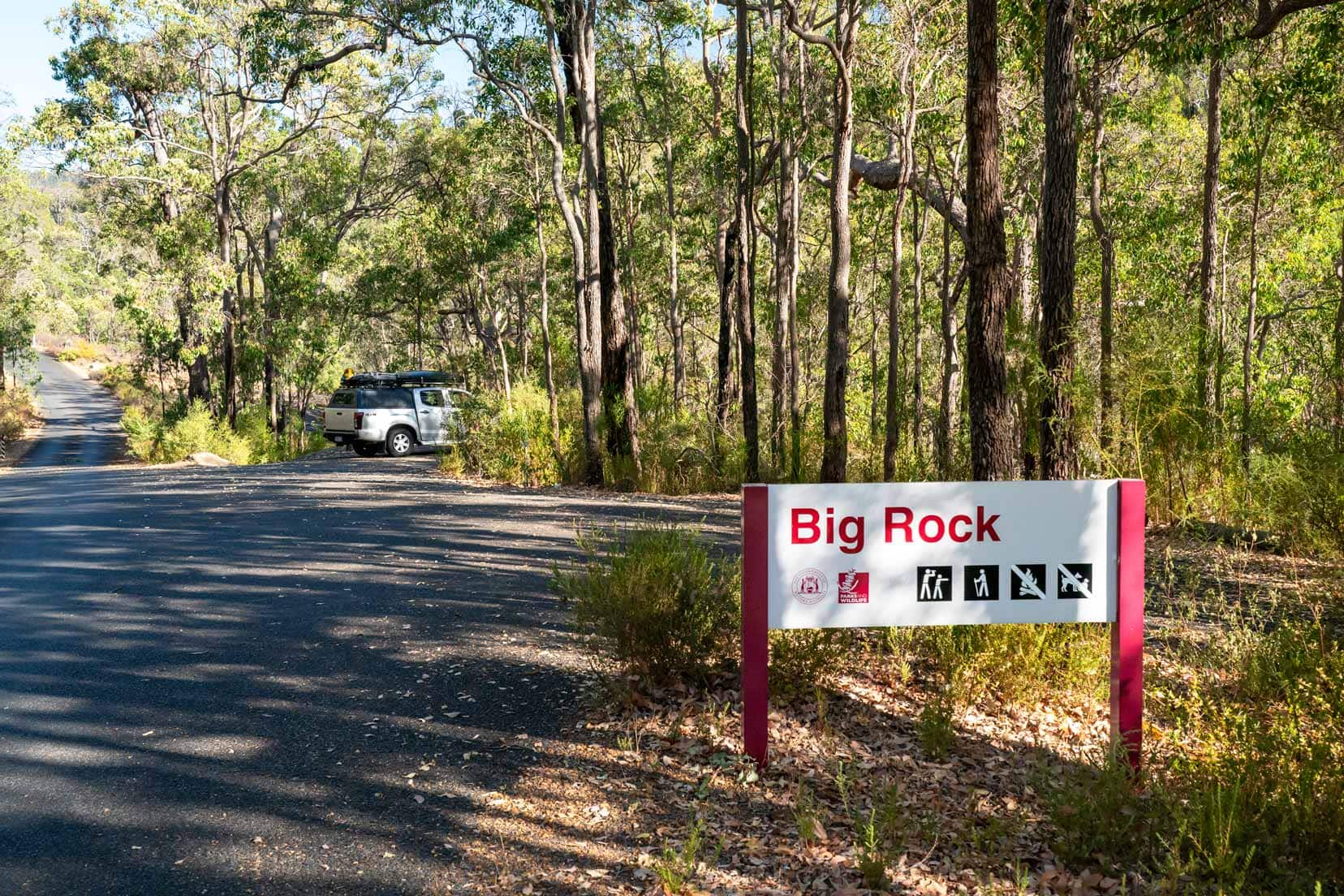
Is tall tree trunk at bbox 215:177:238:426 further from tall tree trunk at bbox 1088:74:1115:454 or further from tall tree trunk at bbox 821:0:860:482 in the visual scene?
tall tree trunk at bbox 1088:74:1115:454

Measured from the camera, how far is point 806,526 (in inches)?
177

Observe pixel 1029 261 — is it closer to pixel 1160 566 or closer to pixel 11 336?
pixel 1160 566

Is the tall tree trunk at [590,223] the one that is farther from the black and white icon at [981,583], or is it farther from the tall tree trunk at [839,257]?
the black and white icon at [981,583]

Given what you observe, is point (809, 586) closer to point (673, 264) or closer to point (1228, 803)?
point (1228, 803)

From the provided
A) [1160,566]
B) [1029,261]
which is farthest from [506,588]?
[1029,261]

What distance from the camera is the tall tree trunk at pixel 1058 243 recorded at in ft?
26.5

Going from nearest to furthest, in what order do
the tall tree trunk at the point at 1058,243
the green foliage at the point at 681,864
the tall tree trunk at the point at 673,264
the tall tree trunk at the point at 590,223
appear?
the green foliage at the point at 681,864 < the tall tree trunk at the point at 1058,243 < the tall tree trunk at the point at 590,223 < the tall tree trunk at the point at 673,264

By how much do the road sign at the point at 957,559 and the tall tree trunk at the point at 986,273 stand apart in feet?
8.14

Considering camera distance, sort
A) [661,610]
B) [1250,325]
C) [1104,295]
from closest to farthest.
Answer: [661,610], [1104,295], [1250,325]

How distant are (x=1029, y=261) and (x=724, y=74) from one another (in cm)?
787

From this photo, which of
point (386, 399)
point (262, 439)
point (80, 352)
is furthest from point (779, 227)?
point (80, 352)

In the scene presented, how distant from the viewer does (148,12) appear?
2645 cm

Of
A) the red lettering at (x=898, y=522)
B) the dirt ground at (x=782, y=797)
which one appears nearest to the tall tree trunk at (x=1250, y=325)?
the dirt ground at (x=782, y=797)

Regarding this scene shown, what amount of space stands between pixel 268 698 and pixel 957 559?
12.4ft
